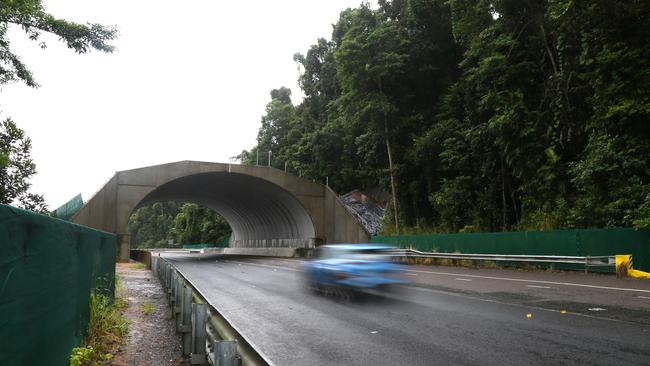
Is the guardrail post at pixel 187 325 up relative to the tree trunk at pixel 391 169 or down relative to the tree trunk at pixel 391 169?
down

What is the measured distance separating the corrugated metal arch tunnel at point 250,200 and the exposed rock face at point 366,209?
552cm

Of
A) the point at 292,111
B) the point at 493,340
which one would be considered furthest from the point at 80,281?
the point at 292,111

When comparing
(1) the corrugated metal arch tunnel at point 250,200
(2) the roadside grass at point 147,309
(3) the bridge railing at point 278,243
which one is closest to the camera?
(2) the roadside grass at point 147,309

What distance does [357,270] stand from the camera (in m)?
12.1

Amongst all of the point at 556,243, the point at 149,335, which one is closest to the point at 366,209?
the point at 556,243

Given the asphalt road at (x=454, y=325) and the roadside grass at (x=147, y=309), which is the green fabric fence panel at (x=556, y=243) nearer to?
the asphalt road at (x=454, y=325)

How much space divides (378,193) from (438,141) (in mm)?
19983

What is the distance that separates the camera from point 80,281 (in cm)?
657

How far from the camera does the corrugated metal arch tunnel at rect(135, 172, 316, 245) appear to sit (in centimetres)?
4362

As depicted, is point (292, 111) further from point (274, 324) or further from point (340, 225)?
point (274, 324)

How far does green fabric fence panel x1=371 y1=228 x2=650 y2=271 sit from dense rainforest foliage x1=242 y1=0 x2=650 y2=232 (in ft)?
2.92

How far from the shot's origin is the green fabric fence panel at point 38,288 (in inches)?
125

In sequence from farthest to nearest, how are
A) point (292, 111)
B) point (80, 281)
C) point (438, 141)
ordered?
point (292, 111) → point (438, 141) → point (80, 281)

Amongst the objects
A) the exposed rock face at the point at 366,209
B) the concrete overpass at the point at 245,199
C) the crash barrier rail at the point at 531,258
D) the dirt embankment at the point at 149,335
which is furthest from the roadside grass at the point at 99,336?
the exposed rock face at the point at 366,209
